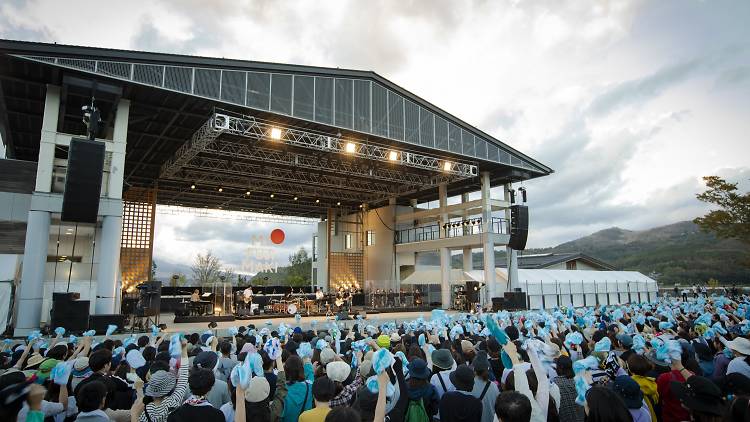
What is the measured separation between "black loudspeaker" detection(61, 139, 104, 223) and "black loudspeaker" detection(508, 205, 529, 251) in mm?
Answer: 20920

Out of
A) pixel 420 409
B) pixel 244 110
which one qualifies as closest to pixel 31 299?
pixel 244 110

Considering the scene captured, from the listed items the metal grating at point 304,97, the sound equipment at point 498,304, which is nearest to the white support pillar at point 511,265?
the sound equipment at point 498,304

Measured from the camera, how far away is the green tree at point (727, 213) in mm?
24188

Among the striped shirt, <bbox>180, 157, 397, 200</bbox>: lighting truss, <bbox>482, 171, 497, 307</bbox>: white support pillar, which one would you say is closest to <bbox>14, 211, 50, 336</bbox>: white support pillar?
<bbox>180, 157, 397, 200</bbox>: lighting truss

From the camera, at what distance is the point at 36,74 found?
15422 mm

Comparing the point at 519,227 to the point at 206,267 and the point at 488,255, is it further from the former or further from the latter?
the point at 206,267

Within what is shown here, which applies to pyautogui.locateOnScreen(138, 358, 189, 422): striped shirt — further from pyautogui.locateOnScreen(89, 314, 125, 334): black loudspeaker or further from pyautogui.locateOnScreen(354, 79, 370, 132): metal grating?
pyautogui.locateOnScreen(354, 79, 370, 132): metal grating

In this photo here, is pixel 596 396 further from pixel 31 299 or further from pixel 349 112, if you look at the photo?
pixel 349 112

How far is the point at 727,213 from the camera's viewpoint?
25.0 m

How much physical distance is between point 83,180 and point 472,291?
62.1 feet

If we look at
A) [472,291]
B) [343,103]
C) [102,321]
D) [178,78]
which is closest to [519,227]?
[472,291]

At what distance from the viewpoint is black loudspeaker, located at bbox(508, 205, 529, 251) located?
25312 mm

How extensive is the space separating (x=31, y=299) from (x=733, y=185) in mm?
34213

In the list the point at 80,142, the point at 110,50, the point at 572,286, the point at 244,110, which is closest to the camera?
the point at 80,142
